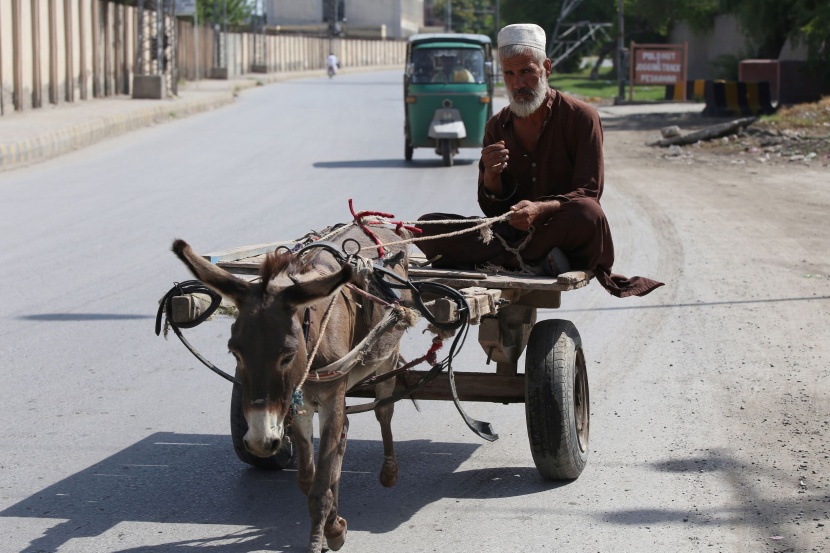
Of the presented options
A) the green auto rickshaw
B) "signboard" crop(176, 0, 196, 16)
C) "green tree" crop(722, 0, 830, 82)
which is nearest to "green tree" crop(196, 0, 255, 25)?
"signboard" crop(176, 0, 196, 16)

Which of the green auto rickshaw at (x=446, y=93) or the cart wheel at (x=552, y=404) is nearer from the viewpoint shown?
the cart wheel at (x=552, y=404)

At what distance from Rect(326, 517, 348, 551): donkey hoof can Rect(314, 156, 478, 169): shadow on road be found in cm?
1550

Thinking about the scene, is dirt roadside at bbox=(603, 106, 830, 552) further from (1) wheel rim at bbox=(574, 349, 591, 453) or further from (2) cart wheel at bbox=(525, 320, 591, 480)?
(2) cart wheel at bbox=(525, 320, 591, 480)

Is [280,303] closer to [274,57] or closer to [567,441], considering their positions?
Result: [567,441]

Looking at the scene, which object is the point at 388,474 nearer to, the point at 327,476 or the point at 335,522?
the point at 335,522

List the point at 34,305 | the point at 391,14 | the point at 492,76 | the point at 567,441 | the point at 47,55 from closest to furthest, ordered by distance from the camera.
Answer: the point at 567,441 → the point at 34,305 → the point at 492,76 → the point at 47,55 → the point at 391,14

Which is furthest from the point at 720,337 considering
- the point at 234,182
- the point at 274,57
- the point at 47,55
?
the point at 274,57

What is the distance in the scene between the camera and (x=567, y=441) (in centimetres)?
537

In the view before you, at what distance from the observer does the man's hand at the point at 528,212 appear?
550 cm

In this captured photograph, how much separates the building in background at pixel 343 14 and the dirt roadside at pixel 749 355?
10058 cm

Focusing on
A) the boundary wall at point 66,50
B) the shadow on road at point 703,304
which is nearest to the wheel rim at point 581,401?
the shadow on road at point 703,304

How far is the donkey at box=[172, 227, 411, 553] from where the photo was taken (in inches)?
152

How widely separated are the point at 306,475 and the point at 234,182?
13.1 meters

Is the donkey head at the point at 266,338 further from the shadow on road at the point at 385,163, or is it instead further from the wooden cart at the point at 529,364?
the shadow on road at the point at 385,163
